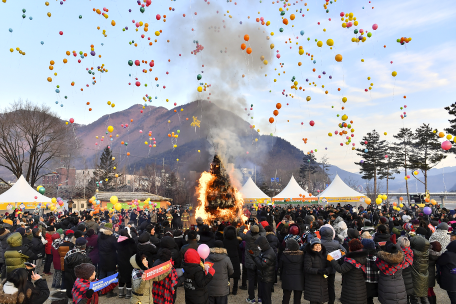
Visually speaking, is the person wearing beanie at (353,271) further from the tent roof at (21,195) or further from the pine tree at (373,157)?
the pine tree at (373,157)

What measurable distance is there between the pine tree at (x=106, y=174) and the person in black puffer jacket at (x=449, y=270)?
5739cm

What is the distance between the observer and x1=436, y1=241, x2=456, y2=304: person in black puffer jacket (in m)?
5.84

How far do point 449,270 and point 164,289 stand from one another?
549 cm

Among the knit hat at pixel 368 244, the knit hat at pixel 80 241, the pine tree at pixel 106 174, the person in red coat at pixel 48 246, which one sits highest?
the pine tree at pixel 106 174

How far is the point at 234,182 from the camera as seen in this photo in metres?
19.4

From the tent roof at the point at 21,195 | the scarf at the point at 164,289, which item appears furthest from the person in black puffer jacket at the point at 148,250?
the tent roof at the point at 21,195

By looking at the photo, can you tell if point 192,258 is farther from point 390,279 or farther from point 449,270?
point 449,270

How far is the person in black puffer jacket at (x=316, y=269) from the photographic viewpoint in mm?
5473

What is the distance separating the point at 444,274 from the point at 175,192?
58533 mm

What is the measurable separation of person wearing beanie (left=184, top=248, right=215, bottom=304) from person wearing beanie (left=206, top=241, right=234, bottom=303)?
595 millimetres

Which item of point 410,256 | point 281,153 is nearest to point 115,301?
point 410,256

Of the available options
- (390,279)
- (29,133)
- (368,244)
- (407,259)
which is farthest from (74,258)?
(29,133)

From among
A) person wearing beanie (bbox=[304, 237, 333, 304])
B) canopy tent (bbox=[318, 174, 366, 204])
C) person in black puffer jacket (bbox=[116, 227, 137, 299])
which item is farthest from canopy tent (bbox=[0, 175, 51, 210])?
canopy tent (bbox=[318, 174, 366, 204])

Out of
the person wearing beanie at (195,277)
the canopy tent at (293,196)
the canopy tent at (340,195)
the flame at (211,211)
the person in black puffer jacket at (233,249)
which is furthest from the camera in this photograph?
the canopy tent at (293,196)
